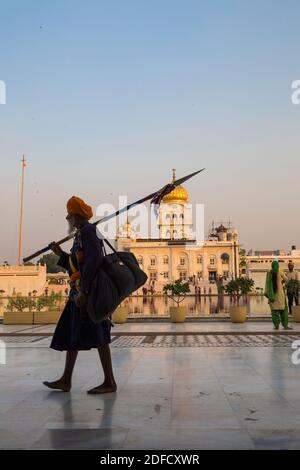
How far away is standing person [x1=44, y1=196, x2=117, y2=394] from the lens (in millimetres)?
4754

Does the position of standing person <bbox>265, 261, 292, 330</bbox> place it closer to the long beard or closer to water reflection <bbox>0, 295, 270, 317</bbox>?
water reflection <bbox>0, 295, 270, 317</bbox>

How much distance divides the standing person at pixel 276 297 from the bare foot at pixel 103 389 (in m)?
7.03

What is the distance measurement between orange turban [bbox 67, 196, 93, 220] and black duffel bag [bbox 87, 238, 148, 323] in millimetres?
464

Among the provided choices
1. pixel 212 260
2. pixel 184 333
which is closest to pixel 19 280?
A: pixel 212 260

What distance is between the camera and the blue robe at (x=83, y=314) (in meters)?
4.73

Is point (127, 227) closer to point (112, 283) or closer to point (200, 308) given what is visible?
point (200, 308)

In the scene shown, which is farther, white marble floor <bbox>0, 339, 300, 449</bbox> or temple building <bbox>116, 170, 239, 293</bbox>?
temple building <bbox>116, 170, 239, 293</bbox>

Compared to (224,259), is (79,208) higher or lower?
lower

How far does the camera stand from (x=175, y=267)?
72250 millimetres

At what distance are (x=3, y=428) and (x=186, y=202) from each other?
70249mm

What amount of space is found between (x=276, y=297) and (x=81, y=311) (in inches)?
285

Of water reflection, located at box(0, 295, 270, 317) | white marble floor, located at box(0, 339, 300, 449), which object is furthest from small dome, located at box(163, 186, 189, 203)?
white marble floor, located at box(0, 339, 300, 449)

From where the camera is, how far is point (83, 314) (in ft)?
16.0
